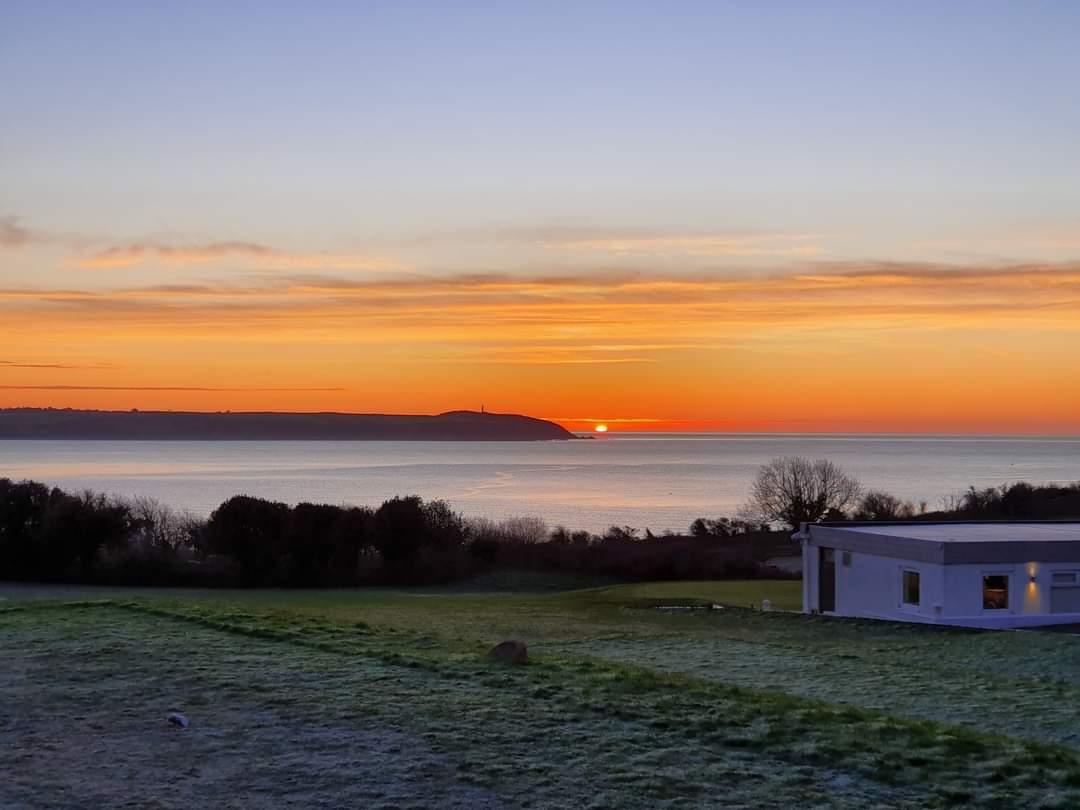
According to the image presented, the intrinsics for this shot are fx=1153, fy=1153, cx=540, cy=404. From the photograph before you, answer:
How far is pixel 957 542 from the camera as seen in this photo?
912 inches

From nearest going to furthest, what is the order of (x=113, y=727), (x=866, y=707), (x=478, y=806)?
1. (x=478, y=806)
2. (x=113, y=727)
3. (x=866, y=707)

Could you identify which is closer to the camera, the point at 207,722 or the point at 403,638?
the point at 207,722

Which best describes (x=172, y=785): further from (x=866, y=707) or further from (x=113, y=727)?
(x=866, y=707)

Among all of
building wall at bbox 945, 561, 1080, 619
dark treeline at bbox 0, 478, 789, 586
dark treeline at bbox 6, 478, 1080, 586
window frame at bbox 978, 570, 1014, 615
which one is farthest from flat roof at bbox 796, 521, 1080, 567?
dark treeline at bbox 0, 478, 789, 586

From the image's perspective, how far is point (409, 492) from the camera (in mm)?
114312

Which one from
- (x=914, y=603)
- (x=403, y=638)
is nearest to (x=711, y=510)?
(x=914, y=603)

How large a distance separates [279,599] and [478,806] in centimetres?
2785

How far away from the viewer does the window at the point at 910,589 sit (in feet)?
78.6

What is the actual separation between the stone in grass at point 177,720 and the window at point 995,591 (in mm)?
18528

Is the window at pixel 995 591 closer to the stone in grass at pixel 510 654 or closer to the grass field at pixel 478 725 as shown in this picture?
the grass field at pixel 478 725

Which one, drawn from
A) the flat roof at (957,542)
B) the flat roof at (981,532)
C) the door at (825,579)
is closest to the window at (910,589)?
the flat roof at (957,542)

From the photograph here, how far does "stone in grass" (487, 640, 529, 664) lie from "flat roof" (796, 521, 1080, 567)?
44.4 ft

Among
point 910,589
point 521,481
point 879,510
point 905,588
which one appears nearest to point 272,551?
point 905,588

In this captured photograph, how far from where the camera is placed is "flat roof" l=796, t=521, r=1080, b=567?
2319 centimetres
